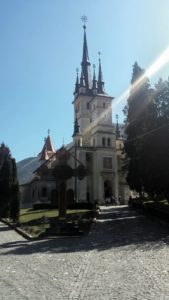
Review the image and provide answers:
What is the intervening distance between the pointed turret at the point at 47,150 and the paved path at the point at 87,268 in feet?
195

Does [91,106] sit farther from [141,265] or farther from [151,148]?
[141,265]

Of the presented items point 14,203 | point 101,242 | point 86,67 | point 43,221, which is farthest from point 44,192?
point 101,242

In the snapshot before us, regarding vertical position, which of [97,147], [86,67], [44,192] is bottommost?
[44,192]

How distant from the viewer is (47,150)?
271ft

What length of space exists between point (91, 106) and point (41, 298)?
233ft

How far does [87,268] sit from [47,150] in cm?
7129

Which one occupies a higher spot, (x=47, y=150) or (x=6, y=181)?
(x=47, y=150)

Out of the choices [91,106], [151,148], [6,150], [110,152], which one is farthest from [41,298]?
[91,106]

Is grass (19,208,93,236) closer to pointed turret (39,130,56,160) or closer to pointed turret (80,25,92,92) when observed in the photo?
pointed turret (39,130,56,160)

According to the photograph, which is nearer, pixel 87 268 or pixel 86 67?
pixel 87 268

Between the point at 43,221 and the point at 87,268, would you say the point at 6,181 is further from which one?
the point at 87,268

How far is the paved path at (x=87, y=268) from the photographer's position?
28.8 ft

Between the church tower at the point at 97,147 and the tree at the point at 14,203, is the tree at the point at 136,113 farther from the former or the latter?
the church tower at the point at 97,147

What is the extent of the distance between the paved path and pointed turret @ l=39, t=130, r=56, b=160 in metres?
59.5
